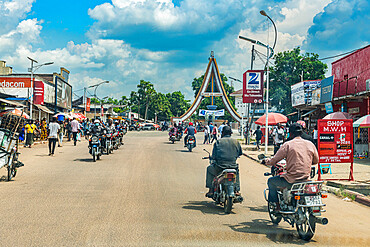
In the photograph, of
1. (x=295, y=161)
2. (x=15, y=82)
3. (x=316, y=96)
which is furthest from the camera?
(x=15, y=82)

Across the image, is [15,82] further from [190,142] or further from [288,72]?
[288,72]

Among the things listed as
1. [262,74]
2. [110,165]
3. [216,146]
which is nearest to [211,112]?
[262,74]

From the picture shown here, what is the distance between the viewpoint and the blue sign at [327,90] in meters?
24.3

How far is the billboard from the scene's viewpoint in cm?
5084

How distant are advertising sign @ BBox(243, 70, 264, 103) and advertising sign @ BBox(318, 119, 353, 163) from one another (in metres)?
12.4

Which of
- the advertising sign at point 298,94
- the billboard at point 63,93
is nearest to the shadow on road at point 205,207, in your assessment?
the advertising sign at point 298,94

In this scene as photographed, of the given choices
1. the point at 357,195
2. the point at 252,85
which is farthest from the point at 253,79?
the point at 357,195

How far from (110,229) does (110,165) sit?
9003 mm

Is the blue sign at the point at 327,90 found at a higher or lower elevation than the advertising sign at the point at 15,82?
lower

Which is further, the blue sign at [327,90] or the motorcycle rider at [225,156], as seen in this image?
the blue sign at [327,90]

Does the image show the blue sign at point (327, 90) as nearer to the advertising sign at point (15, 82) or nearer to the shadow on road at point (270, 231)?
the shadow on road at point (270, 231)

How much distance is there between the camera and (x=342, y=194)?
1006 cm

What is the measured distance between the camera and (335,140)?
11805mm

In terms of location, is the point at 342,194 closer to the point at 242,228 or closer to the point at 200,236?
the point at 242,228
